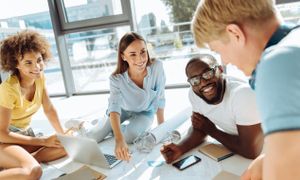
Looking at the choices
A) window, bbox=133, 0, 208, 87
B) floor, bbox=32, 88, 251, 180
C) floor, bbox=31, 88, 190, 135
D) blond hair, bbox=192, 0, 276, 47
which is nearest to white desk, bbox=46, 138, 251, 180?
floor, bbox=32, 88, 251, 180

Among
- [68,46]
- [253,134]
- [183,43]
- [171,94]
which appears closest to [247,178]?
[253,134]

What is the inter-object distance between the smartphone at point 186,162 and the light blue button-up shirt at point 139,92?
1.86 feet

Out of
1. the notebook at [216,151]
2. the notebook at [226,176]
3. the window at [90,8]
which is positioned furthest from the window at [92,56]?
the notebook at [226,176]

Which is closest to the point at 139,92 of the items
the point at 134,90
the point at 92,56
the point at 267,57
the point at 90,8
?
the point at 134,90

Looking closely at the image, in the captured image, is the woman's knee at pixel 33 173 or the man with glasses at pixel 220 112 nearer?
the man with glasses at pixel 220 112

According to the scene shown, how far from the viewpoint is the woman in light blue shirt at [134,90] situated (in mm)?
1907

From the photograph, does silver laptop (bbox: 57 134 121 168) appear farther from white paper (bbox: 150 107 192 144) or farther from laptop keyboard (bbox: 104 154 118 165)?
white paper (bbox: 150 107 192 144)

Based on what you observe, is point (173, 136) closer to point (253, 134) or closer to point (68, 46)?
point (253, 134)

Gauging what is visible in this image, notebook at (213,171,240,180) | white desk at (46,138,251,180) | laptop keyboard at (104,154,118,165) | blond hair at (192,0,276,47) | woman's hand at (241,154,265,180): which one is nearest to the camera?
blond hair at (192,0,276,47)

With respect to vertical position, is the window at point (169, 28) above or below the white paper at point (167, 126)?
above

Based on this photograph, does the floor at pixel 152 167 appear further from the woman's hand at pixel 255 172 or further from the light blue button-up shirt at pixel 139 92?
the woman's hand at pixel 255 172

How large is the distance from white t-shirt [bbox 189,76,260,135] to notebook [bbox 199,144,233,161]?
0.11m

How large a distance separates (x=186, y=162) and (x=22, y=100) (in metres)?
1.10

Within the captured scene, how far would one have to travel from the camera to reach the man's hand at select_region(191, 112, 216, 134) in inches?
64.3
